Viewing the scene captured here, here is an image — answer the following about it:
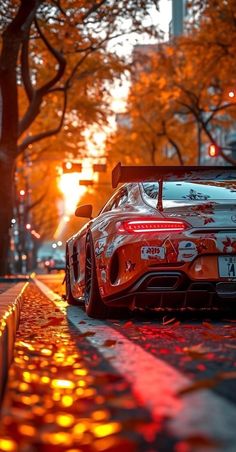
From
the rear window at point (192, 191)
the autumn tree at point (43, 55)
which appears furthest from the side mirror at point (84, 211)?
the autumn tree at point (43, 55)

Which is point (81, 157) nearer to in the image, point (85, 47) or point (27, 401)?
point (85, 47)

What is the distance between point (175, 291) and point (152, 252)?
38 cm

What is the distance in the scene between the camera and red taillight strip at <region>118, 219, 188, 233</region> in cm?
748

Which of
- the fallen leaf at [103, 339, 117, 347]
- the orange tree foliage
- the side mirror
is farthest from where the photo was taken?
the orange tree foliage

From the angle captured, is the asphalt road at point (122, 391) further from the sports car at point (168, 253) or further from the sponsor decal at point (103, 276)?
the sponsor decal at point (103, 276)

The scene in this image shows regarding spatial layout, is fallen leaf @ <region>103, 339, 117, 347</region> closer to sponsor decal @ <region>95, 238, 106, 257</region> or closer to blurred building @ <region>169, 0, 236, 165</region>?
sponsor decal @ <region>95, 238, 106, 257</region>

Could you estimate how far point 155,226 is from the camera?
7.49m

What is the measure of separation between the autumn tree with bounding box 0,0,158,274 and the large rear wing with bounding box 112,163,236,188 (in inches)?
417

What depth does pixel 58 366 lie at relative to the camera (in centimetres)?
499

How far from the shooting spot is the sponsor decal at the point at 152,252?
745 centimetres

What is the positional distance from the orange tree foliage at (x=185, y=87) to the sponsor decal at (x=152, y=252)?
533 inches

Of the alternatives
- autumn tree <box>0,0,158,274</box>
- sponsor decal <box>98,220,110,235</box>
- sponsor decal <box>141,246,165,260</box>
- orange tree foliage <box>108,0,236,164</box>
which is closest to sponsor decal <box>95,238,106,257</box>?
sponsor decal <box>98,220,110,235</box>

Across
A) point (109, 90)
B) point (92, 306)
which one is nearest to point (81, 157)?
point (109, 90)

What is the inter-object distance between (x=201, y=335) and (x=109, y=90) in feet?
80.1
